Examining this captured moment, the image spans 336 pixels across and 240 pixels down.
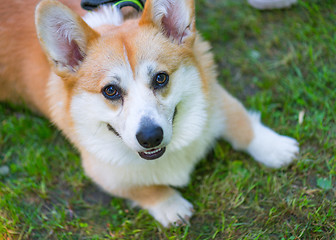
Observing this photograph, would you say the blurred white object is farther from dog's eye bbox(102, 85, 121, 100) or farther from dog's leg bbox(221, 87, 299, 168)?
dog's eye bbox(102, 85, 121, 100)

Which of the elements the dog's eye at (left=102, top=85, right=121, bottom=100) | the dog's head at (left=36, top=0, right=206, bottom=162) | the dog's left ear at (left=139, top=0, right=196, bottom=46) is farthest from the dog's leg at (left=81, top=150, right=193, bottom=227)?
the dog's left ear at (left=139, top=0, right=196, bottom=46)

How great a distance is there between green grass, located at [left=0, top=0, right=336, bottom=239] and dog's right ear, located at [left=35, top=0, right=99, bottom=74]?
3.92 ft

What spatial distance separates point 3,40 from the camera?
11.4 feet

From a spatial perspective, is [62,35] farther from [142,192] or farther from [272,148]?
[272,148]

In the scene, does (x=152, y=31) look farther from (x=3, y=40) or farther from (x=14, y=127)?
(x=14, y=127)

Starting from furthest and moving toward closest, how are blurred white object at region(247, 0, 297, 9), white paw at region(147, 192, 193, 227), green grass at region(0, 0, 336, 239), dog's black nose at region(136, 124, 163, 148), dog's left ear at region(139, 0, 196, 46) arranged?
blurred white object at region(247, 0, 297, 9) < white paw at region(147, 192, 193, 227) < green grass at region(0, 0, 336, 239) < dog's left ear at region(139, 0, 196, 46) < dog's black nose at region(136, 124, 163, 148)

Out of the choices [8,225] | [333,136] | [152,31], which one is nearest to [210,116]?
[152,31]

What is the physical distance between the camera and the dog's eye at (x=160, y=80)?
2.59 m

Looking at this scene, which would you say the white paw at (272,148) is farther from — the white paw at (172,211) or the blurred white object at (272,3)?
the blurred white object at (272,3)

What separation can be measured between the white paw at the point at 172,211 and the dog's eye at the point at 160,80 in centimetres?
100

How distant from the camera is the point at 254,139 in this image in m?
3.25

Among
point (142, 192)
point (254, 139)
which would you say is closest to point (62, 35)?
point (142, 192)

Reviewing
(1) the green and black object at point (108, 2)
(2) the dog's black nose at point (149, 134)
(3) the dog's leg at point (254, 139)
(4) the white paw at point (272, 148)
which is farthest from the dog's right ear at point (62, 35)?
(4) the white paw at point (272, 148)

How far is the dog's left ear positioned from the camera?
264 cm
